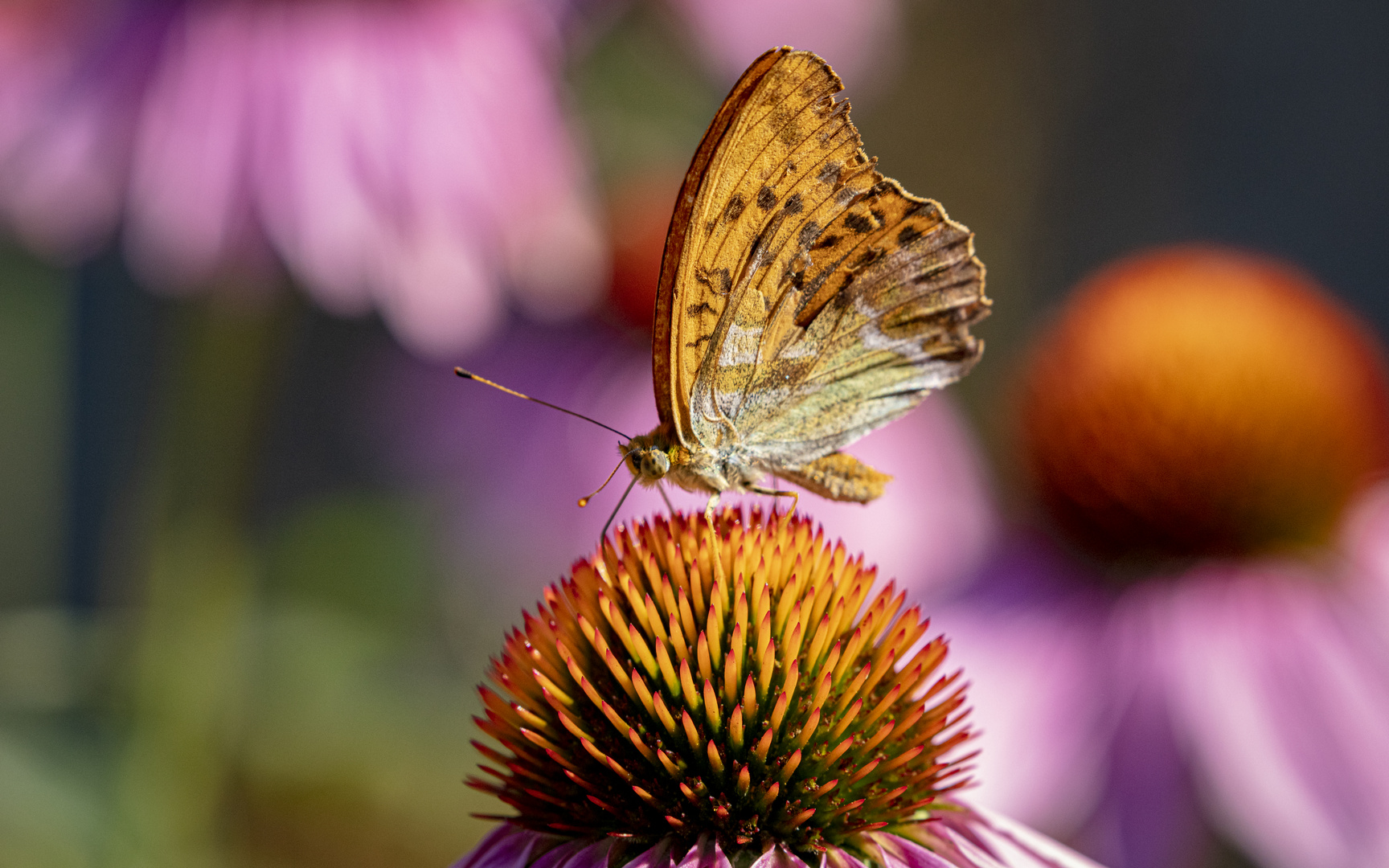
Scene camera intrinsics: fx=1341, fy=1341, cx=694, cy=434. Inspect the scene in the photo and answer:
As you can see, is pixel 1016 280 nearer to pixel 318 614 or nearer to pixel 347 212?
pixel 318 614

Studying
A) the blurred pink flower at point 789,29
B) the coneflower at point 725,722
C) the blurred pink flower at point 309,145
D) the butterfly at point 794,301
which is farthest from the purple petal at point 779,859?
the blurred pink flower at point 789,29

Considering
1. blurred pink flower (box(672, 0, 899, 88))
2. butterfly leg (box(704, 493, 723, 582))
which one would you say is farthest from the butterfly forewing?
blurred pink flower (box(672, 0, 899, 88))

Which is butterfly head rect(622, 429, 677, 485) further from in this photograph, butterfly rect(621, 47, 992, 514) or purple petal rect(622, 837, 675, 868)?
purple petal rect(622, 837, 675, 868)

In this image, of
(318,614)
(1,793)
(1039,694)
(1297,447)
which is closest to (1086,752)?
(1039,694)

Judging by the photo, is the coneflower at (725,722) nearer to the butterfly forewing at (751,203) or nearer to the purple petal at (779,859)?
the purple petal at (779,859)

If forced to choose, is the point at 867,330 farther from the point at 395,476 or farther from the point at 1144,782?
the point at 395,476
